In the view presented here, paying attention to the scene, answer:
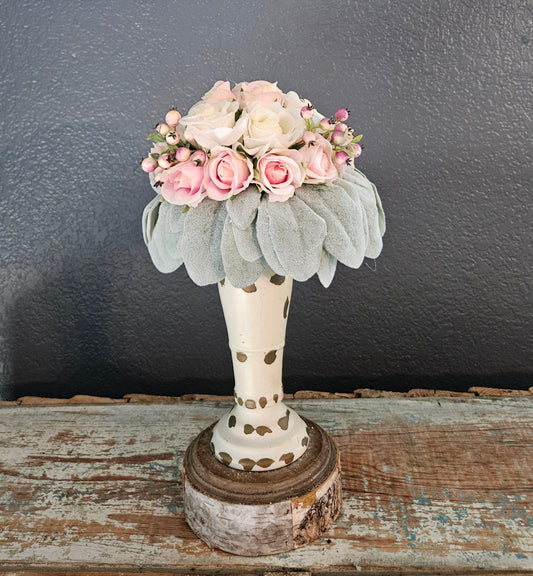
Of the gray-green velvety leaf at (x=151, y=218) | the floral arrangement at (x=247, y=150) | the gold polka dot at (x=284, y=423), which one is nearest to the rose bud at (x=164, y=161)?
the floral arrangement at (x=247, y=150)

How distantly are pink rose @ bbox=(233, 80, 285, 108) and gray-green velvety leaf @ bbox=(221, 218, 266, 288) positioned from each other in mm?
196

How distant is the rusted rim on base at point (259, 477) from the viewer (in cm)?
92

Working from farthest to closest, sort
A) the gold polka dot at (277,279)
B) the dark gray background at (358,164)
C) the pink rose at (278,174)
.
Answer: the dark gray background at (358,164) → the gold polka dot at (277,279) → the pink rose at (278,174)

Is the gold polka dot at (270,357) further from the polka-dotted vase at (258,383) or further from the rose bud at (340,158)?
the rose bud at (340,158)

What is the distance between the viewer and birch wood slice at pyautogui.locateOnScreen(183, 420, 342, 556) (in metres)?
0.91

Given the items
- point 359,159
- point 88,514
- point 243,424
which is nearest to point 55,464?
point 88,514

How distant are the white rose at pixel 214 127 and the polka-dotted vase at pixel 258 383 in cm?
22

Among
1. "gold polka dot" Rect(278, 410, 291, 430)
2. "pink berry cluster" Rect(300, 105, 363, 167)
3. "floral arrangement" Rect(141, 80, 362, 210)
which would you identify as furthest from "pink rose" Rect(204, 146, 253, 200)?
"gold polka dot" Rect(278, 410, 291, 430)

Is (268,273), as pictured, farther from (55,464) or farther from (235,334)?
Answer: (55,464)

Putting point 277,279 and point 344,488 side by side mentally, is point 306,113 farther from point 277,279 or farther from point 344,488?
point 344,488

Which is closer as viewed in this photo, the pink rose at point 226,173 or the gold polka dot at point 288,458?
the pink rose at point 226,173

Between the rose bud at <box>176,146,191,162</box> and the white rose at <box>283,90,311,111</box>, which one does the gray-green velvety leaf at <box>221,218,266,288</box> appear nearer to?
the rose bud at <box>176,146,191,162</box>

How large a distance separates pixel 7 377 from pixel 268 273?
41.0 inches

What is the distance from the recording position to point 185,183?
81cm
